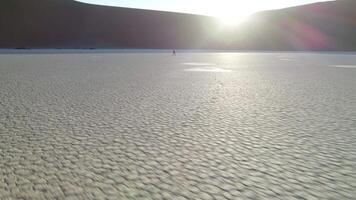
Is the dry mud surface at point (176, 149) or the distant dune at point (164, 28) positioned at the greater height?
the distant dune at point (164, 28)

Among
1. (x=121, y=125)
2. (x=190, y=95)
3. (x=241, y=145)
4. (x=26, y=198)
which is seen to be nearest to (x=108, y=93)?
(x=190, y=95)

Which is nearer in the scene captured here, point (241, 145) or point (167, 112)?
point (241, 145)

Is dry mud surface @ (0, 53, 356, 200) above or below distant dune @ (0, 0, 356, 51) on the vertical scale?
below

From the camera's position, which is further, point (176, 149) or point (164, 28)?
point (164, 28)

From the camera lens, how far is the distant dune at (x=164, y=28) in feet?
277

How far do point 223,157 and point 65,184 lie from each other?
1.31 meters

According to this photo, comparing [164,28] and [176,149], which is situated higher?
A: [164,28]

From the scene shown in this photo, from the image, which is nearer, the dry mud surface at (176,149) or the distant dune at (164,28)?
the dry mud surface at (176,149)

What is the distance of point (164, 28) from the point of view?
3890 inches

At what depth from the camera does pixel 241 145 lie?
10.1 feet

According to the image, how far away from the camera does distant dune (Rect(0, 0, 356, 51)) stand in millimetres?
84375

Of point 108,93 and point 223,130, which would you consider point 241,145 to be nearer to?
point 223,130

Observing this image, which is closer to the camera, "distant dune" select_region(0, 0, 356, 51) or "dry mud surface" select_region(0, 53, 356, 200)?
"dry mud surface" select_region(0, 53, 356, 200)

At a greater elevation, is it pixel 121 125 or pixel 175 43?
pixel 175 43
